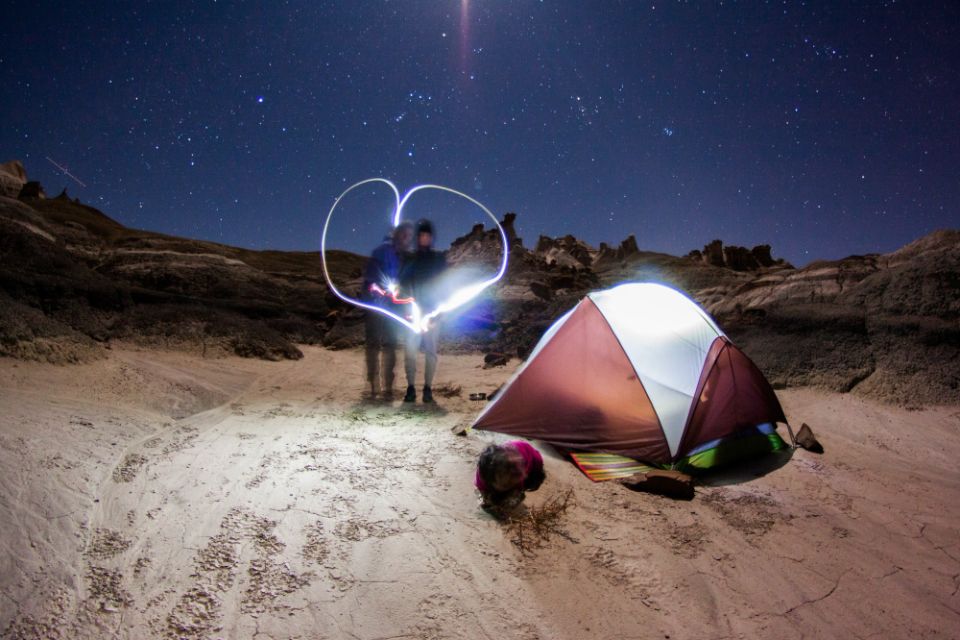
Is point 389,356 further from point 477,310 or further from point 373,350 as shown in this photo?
point 477,310

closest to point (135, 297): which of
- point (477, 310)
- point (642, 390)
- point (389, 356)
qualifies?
point (389, 356)

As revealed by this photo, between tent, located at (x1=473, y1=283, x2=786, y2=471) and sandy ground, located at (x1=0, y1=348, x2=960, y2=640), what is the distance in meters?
0.42

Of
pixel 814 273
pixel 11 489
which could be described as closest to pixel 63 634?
pixel 11 489

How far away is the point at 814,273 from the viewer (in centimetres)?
1089

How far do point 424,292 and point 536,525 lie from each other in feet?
17.4

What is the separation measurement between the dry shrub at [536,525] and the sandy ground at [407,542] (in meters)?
0.07

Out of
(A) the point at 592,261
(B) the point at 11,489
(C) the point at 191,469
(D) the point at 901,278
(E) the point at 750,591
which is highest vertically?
(A) the point at 592,261

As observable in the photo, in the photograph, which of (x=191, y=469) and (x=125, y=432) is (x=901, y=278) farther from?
(x=125, y=432)

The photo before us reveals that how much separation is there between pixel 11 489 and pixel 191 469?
1.34 metres

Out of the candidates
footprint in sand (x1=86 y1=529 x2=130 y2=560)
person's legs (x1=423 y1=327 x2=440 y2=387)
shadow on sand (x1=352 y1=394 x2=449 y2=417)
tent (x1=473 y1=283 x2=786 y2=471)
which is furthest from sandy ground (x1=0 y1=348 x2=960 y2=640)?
person's legs (x1=423 y1=327 x2=440 y2=387)

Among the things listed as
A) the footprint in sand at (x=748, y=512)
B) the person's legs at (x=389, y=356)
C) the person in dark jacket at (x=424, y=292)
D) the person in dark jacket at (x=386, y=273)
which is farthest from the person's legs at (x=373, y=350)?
the footprint in sand at (x=748, y=512)

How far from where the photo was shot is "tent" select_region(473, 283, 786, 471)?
5129 millimetres

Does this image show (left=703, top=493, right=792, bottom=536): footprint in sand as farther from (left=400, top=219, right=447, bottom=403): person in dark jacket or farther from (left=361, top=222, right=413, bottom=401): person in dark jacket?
(left=361, top=222, right=413, bottom=401): person in dark jacket

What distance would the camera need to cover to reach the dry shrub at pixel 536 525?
3448 mm
